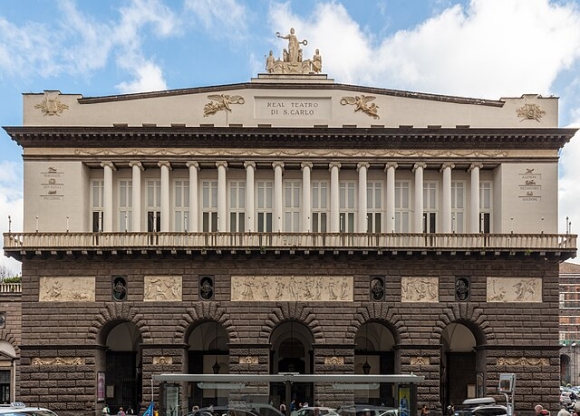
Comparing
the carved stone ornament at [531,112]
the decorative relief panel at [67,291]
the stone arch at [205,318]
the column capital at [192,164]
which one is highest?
the carved stone ornament at [531,112]

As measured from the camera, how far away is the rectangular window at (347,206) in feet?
173

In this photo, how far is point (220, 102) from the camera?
174 feet

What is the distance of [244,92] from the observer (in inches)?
2092

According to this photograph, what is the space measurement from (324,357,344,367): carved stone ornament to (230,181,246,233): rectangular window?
10.5 m

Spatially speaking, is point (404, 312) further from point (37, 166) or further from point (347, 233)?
point (37, 166)

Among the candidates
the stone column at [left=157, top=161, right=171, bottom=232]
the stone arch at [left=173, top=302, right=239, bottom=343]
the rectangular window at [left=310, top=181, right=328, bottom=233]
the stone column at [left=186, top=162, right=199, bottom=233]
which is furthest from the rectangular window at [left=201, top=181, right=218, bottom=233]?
the rectangular window at [left=310, top=181, right=328, bottom=233]

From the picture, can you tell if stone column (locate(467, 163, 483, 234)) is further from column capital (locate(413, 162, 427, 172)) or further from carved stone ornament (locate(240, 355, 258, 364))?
carved stone ornament (locate(240, 355, 258, 364))

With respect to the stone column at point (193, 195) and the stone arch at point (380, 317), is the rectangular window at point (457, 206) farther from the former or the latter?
the stone column at point (193, 195)

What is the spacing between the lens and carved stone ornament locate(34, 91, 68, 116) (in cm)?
5278

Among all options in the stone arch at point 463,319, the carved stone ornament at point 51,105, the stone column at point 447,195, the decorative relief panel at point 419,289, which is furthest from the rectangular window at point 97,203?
the stone arch at point 463,319

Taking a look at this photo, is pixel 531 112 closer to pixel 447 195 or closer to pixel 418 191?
pixel 447 195

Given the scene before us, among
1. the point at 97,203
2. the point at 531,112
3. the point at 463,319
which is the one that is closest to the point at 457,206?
the point at 463,319

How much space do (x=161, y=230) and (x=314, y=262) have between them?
10.5m

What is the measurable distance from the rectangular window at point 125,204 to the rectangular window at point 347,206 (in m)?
14.5
